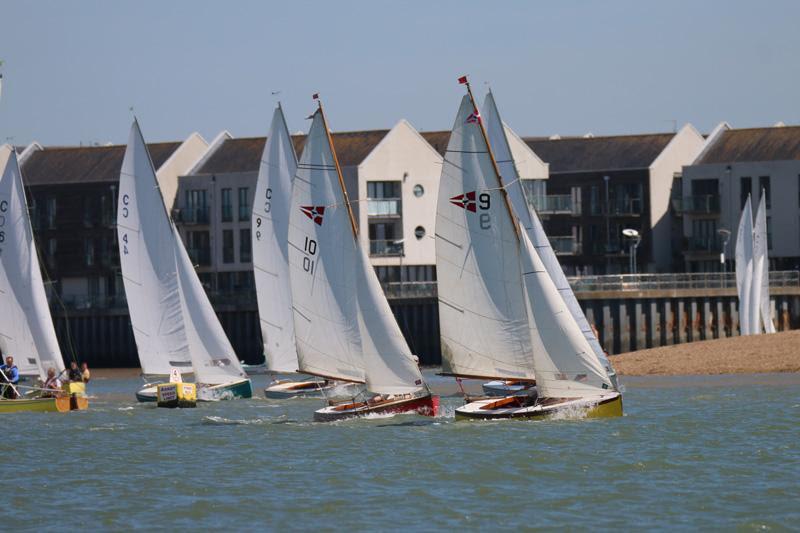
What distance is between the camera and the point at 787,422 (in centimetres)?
4262

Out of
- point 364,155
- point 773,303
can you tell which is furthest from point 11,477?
point 364,155

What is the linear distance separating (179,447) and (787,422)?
1383 centimetres

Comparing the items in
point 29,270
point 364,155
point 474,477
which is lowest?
point 474,477

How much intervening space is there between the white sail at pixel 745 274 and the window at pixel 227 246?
102 ft

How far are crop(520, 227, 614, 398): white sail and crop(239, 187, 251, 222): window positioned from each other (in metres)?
58.2

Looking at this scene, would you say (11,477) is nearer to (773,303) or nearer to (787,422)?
(787,422)

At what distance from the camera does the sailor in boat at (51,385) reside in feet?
175

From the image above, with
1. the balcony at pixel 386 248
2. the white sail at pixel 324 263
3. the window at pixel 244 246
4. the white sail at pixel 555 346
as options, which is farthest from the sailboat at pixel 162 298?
the window at pixel 244 246

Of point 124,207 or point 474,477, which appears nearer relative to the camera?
point 474,477

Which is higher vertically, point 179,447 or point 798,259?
point 798,259

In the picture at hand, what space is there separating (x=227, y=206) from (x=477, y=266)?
58.9 meters

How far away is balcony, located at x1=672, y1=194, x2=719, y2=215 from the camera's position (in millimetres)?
98812

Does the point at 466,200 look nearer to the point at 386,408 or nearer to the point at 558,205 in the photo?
the point at 386,408

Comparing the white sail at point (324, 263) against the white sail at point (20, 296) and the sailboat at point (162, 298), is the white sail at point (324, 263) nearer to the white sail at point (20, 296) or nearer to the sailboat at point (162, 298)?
the sailboat at point (162, 298)
